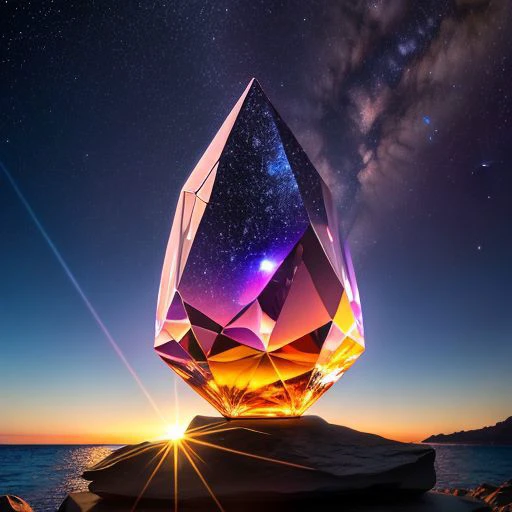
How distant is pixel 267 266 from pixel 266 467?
1386 millimetres

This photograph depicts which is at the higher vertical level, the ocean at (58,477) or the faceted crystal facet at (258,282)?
the faceted crystal facet at (258,282)

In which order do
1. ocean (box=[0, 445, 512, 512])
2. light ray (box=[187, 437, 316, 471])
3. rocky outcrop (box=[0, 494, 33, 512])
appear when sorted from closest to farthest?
1. light ray (box=[187, 437, 316, 471])
2. rocky outcrop (box=[0, 494, 33, 512])
3. ocean (box=[0, 445, 512, 512])

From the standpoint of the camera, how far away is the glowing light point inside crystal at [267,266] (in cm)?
298

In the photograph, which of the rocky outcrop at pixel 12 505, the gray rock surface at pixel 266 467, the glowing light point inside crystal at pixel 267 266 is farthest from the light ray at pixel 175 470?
the rocky outcrop at pixel 12 505

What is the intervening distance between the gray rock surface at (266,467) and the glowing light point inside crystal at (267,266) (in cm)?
121

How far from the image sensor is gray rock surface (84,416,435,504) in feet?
8.90

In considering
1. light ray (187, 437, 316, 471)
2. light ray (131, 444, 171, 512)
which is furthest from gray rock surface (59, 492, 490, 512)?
light ray (187, 437, 316, 471)

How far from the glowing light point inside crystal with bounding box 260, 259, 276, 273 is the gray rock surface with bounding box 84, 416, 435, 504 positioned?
3.98ft

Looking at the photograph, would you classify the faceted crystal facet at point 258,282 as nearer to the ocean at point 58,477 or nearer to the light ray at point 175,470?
the light ray at point 175,470

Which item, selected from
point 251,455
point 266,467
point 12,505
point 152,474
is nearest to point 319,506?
point 266,467

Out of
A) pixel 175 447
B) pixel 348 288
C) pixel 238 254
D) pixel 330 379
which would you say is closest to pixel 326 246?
pixel 348 288

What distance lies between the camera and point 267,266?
117 inches

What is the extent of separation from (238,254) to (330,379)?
1.45 metres

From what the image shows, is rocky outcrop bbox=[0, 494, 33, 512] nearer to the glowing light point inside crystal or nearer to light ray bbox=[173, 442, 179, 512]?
light ray bbox=[173, 442, 179, 512]
